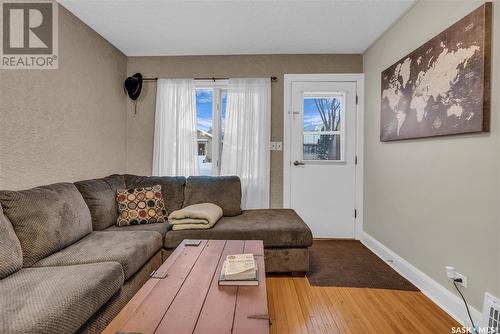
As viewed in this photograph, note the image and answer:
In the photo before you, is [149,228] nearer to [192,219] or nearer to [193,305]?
[192,219]

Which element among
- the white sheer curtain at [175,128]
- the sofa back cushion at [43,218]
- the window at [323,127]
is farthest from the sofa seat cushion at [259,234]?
the window at [323,127]

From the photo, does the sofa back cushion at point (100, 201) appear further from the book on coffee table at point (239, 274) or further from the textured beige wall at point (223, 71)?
the book on coffee table at point (239, 274)

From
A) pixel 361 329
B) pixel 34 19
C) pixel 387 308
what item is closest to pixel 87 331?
pixel 361 329

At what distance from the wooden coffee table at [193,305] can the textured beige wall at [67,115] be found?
1.49m

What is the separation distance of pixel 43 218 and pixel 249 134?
2299mm

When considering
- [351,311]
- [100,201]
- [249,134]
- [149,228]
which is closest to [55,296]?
[149,228]

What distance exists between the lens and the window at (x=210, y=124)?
3514 mm

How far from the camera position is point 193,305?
3.72 ft

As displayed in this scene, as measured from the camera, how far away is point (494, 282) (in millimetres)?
1489

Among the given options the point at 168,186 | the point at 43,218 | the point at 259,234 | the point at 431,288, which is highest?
the point at 168,186

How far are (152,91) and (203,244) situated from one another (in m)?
2.42

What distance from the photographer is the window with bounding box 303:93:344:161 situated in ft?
11.4

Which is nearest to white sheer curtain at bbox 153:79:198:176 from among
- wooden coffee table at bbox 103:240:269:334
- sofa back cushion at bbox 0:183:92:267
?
sofa back cushion at bbox 0:183:92:267

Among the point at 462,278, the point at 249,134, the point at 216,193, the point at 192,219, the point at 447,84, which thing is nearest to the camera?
the point at 462,278
